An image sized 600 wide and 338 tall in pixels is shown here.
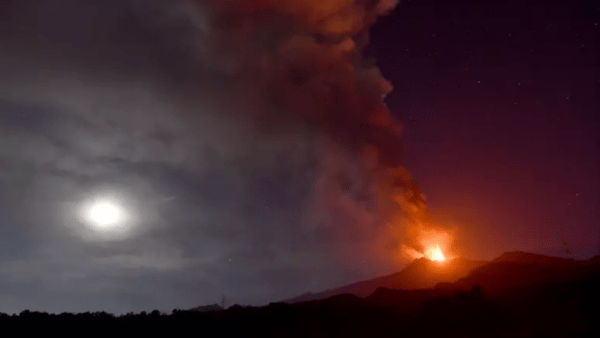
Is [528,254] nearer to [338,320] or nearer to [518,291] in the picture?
[518,291]

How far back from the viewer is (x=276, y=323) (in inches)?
1690

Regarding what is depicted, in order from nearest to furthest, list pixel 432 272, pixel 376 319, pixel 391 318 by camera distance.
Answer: pixel 391 318, pixel 376 319, pixel 432 272

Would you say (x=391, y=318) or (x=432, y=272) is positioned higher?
(x=432, y=272)

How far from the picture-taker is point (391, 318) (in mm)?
40938

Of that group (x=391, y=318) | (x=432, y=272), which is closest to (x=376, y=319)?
(x=391, y=318)

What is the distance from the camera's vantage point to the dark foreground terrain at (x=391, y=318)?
3616cm

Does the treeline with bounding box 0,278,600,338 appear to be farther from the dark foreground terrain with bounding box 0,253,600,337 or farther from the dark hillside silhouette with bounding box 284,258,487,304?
the dark hillside silhouette with bounding box 284,258,487,304

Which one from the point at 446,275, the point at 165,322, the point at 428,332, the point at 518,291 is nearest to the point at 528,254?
the point at 446,275

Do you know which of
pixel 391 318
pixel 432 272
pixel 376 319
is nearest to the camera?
pixel 391 318

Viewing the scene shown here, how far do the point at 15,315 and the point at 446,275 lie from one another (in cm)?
6289

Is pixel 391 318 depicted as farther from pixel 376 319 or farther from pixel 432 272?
pixel 432 272

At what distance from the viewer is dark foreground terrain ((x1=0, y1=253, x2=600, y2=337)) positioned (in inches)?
1423

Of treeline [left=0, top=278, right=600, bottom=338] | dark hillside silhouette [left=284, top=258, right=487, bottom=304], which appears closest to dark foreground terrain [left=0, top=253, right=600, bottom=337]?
treeline [left=0, top=278, right=600, bottom=338]

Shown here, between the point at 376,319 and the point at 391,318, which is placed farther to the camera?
the point at 376,319
